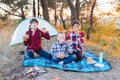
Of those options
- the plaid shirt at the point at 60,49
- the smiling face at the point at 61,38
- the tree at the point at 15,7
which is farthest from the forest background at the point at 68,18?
the smiling face at the point at 61,38

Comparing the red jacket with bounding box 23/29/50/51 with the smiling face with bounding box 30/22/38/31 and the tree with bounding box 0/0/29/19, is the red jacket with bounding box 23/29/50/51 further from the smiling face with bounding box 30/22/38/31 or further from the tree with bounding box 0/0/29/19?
the tree with bounding box 0/0/29/19

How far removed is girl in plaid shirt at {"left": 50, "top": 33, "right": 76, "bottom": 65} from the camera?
6.90m

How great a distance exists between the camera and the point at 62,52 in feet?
23.0

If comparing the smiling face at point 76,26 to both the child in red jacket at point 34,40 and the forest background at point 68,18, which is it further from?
the forest background at point 68,18

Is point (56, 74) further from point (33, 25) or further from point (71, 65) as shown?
point (33, 25)

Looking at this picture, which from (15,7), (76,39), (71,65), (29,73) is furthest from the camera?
(15,7)

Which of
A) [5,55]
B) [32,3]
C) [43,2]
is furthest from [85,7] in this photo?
[5,55]

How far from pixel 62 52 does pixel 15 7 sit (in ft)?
32.8

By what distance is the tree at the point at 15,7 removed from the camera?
52.1ft

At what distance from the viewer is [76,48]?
289 inches

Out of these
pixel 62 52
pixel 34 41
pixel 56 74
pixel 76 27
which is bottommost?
pixel 56 74

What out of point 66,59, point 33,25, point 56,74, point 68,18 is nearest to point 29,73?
point 56,74

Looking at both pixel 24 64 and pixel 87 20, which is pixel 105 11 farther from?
pixel 24 64

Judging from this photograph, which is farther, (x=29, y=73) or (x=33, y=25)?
(x=33, y=25)
